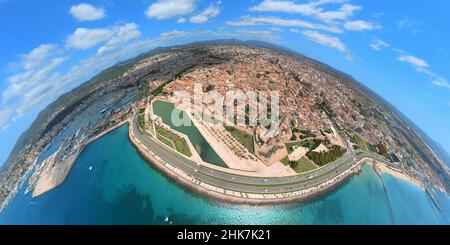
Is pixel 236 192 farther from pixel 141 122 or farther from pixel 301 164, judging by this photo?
pixel 141 122

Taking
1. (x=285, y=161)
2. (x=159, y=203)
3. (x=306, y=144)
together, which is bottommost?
(x=306, y=144)

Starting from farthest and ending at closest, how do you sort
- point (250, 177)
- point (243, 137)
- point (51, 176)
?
point (243, 137) → point (250, 177) → point (51, 176)

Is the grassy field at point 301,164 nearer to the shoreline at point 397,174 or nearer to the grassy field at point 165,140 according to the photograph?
the shoreline at point 397,174

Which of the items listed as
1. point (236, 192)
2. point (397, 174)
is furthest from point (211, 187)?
point (397, 174)

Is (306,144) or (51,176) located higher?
(51,176)

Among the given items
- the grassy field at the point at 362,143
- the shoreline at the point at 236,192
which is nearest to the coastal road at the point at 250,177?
the shoreline at the point at 236,192

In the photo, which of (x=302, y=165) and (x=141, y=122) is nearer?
(x=302, y=165)
